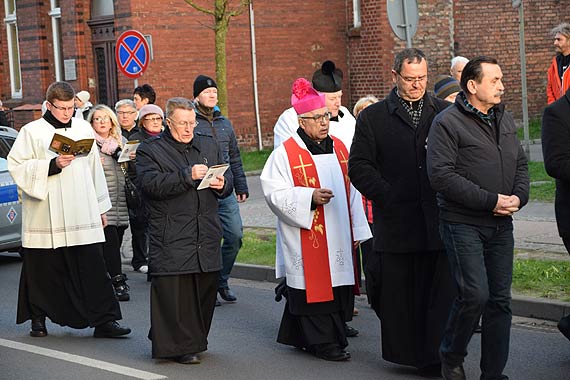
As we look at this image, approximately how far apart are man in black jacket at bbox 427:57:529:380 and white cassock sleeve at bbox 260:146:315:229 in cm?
140

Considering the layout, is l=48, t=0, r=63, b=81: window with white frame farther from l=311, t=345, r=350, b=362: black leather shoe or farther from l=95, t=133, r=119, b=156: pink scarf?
l=311, t=345, r=350, b=362: black leather shoe

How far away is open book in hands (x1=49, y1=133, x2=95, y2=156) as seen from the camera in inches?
355

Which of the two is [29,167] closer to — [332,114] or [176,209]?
[176,209]

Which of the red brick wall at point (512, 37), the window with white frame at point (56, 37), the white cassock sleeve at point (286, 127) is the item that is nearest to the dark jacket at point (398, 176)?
the white cassock sleeve at point (286, 127)

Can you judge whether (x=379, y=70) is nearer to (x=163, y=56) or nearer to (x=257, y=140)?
(x=257, y=140)

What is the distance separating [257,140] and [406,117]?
18794 millimetres

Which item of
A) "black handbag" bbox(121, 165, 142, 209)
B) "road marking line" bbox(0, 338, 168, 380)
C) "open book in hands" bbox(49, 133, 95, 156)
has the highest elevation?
"open book in hands" bbox(49, 133, 95, 156)

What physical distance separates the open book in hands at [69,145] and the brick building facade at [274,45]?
15.0 metres

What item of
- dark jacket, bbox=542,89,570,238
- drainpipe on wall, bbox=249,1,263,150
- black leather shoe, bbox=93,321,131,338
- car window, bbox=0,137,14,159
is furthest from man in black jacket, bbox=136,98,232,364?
drainpipe on wall, bbox=249,1,263,150

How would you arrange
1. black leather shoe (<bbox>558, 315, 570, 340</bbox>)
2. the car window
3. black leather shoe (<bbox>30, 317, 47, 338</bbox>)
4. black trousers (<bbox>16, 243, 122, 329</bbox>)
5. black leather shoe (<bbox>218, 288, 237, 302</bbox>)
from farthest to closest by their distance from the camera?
the car window → black leather shoe (<bbox>218, 288, 237, 302</bbox>) → black leather shoe (<bbox>30, 317, 47, 338</bbox>) → black trousers (<bbox>16, 243, 122, 329</bbox>) → black leather shoe (<bbox>558, 315, 570, 340</bbox>)

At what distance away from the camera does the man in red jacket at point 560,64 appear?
12828 millimetres

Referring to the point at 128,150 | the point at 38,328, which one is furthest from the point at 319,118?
the point at 128,150

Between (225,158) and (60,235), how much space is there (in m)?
1.95

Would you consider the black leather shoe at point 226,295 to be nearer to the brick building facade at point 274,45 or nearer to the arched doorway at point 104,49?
the brick building facade at point 274,45
